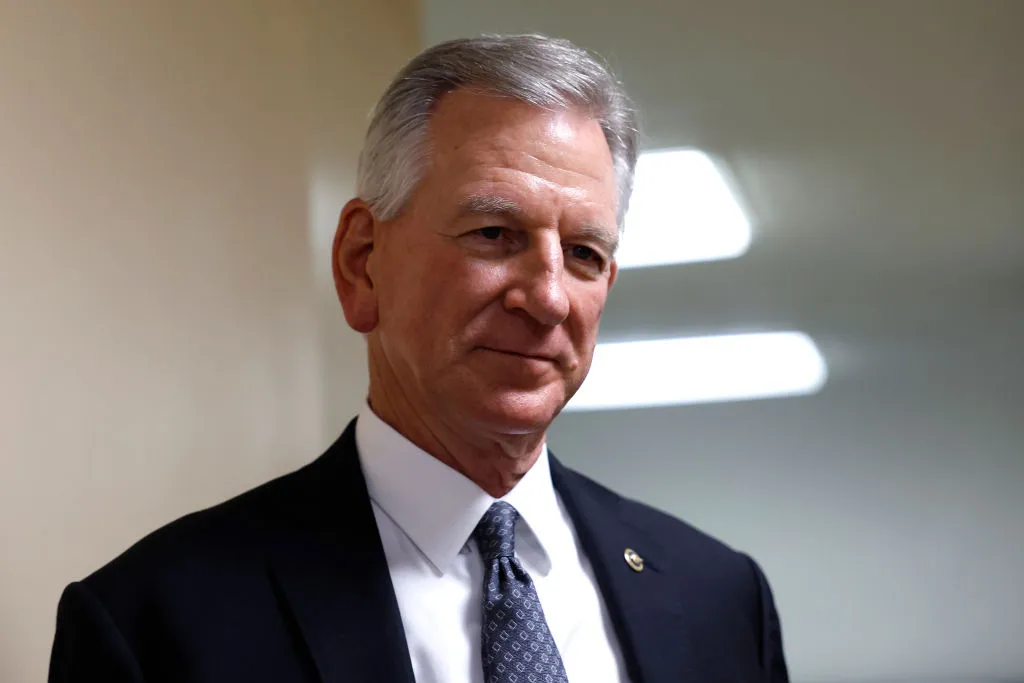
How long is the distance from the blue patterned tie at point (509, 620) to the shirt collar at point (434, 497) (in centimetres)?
3

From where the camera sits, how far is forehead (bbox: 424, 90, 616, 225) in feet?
4.09

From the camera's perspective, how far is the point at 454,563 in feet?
4.13

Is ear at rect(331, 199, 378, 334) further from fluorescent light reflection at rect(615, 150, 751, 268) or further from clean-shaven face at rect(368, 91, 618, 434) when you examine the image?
fluorescent light reflection at rect(615, 150, 751, 268)

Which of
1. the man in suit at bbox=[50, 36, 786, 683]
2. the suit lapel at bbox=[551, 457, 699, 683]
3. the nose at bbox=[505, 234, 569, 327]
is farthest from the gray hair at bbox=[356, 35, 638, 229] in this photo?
the suit lapel at bbox=[551, 457, 699, 683]

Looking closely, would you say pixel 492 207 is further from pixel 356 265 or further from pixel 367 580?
pixel 367 580

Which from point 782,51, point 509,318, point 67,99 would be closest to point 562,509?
point 509,318

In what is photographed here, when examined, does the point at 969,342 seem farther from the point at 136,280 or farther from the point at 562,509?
the point at 136,280

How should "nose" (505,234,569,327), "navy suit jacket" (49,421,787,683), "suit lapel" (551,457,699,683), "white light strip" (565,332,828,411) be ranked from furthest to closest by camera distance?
"white light strip" (565,332,828,411) < "suit lapel" (551,457,699,683) < "nose" (505,234,569,327) < "navy suit jacket" (49,421,787,683)

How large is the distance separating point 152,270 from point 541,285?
59cm

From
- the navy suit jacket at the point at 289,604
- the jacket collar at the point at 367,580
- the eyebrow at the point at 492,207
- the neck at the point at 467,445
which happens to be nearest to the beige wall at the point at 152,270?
the navy suit jacket at the point at 289,604

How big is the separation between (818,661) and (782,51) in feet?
3.69

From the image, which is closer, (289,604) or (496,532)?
(289,604)

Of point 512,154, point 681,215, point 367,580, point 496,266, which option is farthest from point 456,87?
point 681,215

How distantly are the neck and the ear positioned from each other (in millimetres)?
93
